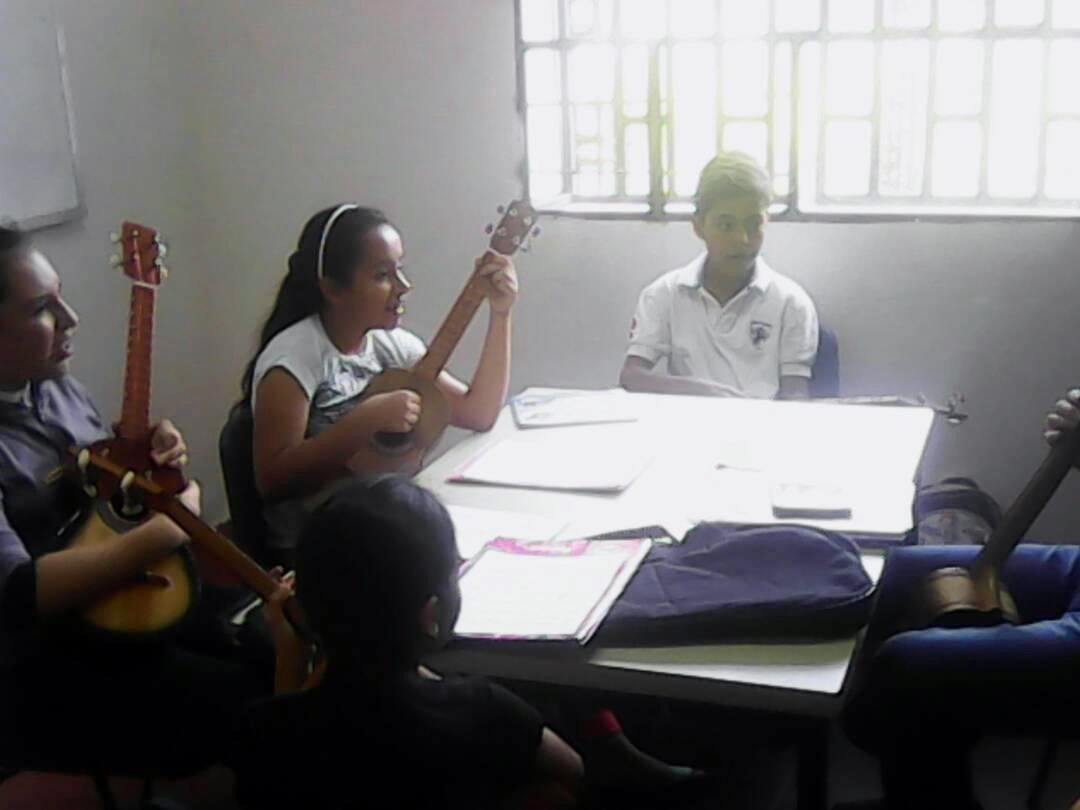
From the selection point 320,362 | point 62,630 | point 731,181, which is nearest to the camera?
point 62,630

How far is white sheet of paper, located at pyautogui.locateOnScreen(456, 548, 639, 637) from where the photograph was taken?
1.38 meters

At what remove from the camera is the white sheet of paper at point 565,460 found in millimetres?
1876

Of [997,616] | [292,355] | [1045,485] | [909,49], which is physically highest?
[909,49]

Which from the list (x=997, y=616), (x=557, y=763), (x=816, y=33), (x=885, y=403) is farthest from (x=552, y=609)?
(x=816, y=33)

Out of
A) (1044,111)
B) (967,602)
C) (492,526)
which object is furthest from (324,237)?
(1044,111)

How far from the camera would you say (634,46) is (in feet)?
9.59

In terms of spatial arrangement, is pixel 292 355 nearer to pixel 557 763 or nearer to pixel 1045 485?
pixel 557 763

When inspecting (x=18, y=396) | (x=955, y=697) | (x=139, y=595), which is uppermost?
(x=18, y=396)

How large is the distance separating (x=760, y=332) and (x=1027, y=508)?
105 centimetres

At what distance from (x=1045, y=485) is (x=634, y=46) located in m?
1.56

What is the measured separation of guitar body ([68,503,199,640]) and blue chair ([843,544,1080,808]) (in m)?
0.85

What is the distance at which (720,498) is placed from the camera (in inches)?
70.3

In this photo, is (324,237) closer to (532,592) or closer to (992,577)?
(532,592)

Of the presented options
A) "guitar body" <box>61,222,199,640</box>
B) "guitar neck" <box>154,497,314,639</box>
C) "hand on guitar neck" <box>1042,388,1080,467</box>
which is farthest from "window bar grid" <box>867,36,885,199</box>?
"guitar neck" <box>154,497,314,639</box>
